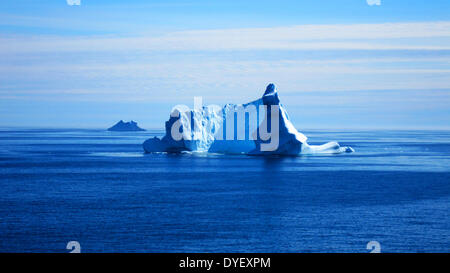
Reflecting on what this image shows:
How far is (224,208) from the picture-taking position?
2869cm

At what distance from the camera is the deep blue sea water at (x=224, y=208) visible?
70.1 feet

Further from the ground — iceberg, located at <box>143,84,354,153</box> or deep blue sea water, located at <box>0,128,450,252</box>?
iceberg, located at <box>143,84,354,153</box>

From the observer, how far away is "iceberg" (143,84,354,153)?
48.7m

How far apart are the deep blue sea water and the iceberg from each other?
2.28 metres

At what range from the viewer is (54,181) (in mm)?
40344

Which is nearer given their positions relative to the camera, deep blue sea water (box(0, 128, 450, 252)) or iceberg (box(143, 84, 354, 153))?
deep blue sea water (box(0, 128, 450, 252))

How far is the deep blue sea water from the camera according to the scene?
70.1 ft

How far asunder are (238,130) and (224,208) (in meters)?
24.7

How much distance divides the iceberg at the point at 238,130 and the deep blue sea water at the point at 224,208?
2285mm
